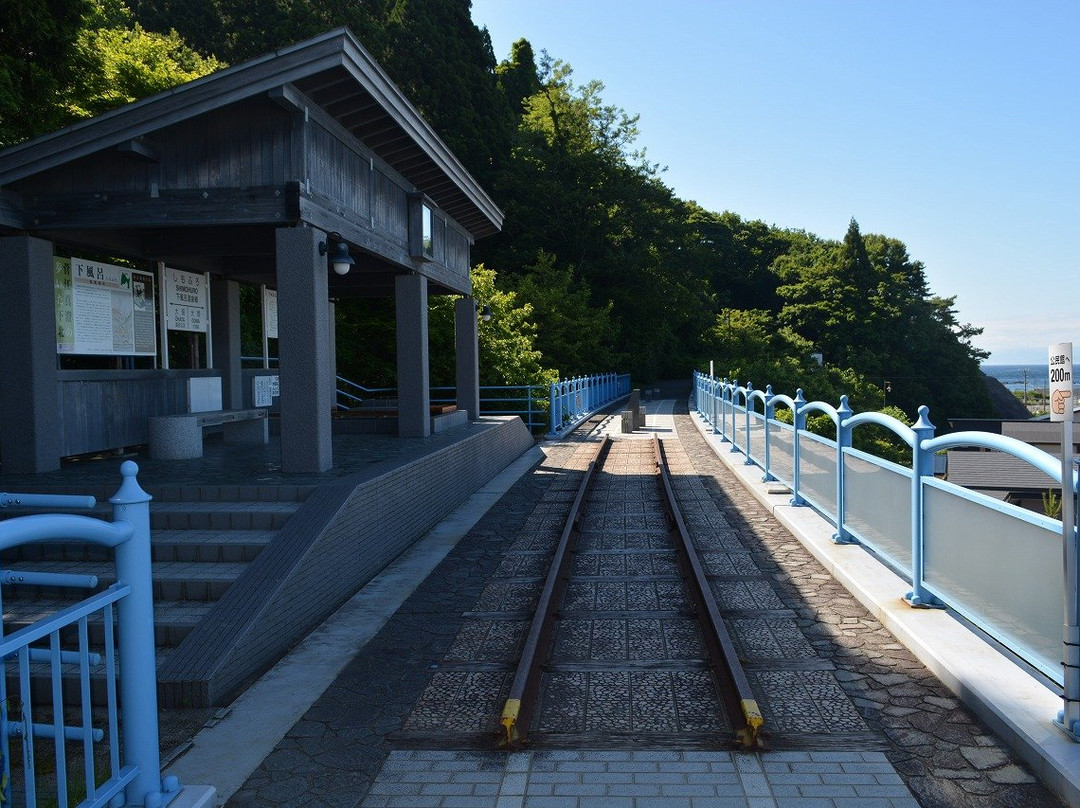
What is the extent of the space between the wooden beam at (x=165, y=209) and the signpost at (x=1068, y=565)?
7.21 metres

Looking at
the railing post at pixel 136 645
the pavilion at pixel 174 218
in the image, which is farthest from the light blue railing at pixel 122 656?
the pavilion at pixel 174 218

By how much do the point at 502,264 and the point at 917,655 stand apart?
5008 cm

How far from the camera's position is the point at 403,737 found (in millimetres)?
4668

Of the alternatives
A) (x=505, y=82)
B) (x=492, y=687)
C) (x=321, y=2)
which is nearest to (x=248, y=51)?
(x=321, y=2)

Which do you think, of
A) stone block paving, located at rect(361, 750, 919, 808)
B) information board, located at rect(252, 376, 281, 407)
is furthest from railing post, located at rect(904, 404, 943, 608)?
information board, located at rect(252, 376, 281, 407)

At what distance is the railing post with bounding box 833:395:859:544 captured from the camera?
28.7ft

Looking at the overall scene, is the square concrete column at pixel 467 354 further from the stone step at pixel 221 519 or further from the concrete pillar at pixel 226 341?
the stone step at pixel 221 519

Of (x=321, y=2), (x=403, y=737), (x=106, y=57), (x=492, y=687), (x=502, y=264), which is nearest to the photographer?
(x=403, y=737)

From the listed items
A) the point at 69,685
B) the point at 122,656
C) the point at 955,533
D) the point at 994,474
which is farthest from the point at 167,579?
the point at 994,474

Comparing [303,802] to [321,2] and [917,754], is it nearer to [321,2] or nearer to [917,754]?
[917,754]

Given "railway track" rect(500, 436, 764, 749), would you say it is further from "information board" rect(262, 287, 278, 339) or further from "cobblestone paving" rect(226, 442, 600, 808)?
"information board" rect(262, 287, 278, 339)

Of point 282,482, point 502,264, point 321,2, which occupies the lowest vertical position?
point 282,482

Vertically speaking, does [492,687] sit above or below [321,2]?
below

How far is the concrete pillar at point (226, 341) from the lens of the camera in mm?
14102
